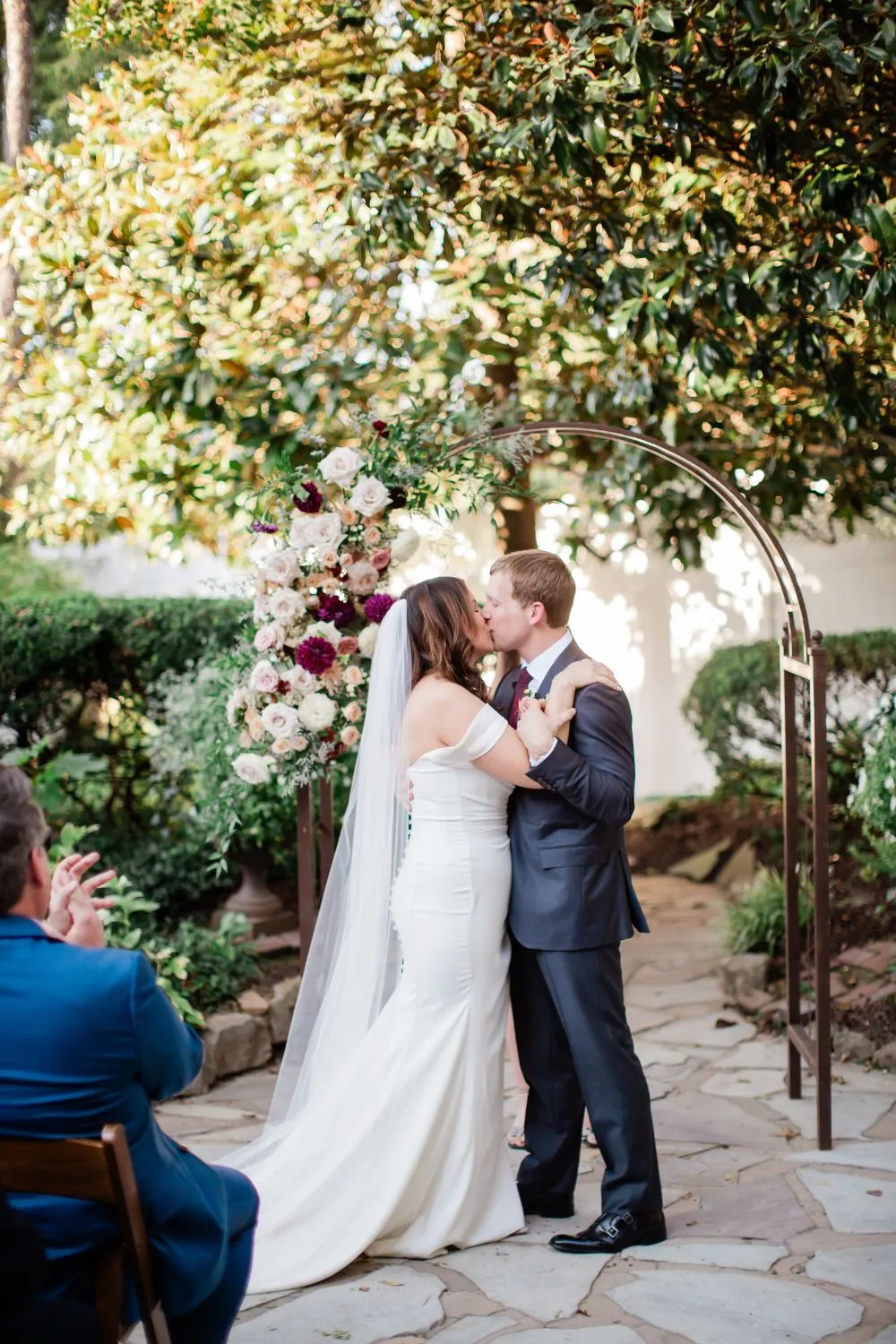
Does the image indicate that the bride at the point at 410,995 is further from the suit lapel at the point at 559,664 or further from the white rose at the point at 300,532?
the white rose at the point at 300,532

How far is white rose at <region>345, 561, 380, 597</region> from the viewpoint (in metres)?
4.40

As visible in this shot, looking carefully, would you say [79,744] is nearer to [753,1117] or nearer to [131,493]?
[131,493]

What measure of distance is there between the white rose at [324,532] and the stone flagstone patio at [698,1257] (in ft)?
6.18

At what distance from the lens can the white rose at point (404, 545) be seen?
176 inches

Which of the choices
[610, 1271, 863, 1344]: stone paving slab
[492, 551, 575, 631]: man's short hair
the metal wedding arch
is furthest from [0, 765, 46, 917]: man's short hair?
the metal wedding arch

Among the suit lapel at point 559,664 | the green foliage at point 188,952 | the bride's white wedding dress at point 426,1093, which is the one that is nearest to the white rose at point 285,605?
the bride's white wedding dress at point 426,1093

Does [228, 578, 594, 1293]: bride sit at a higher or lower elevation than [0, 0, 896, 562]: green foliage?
lower

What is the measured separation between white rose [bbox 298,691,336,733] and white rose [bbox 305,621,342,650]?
192 millimetres

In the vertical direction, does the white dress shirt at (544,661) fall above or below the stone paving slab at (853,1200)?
above

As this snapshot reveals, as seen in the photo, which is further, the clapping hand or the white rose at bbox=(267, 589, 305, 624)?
the white rose at bbox=(267, 589, 305, 624)

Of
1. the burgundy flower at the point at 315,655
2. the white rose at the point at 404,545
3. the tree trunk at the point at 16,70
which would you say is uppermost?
the tree trunk at the point at 16,70


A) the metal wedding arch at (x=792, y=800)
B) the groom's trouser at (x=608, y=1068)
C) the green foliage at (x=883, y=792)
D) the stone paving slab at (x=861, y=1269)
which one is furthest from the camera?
the green foliage at (x=883, y=792)

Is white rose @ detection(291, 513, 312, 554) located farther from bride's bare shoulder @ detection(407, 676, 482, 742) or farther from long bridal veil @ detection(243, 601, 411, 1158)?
bride's bare shoulder @ detection(407, 676, 482, 742)

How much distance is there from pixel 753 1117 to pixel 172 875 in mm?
3079
